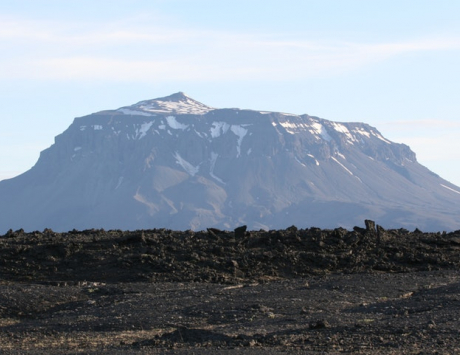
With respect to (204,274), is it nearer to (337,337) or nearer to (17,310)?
(17,310)

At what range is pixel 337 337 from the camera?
Result: 64.5 ft

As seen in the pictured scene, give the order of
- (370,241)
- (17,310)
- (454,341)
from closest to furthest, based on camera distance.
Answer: (454,341), (17,310), (370,241)

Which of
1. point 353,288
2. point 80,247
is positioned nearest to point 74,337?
point 353,288

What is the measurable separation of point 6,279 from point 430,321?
17.1 meters

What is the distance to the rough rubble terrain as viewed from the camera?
19531 mm

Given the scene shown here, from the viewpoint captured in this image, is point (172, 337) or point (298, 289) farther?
point (298, 289)

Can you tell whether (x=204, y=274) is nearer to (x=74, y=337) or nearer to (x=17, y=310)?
(x=17, y=310)

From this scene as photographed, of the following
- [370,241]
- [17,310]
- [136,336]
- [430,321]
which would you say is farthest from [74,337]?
[370,241]

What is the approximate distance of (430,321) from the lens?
21.0 m

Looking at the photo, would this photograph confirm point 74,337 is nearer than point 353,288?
Yes

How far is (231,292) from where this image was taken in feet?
94.3

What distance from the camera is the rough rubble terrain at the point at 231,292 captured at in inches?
769

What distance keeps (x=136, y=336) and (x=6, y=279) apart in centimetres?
1302

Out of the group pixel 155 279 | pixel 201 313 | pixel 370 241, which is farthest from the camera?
pixel 370 241
